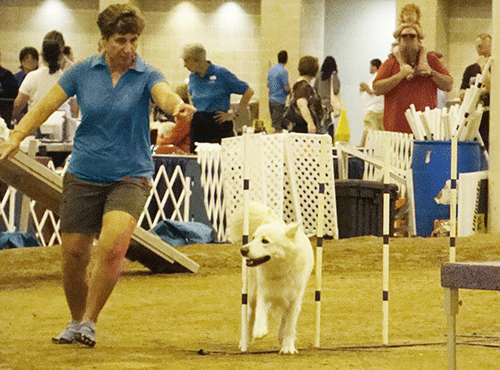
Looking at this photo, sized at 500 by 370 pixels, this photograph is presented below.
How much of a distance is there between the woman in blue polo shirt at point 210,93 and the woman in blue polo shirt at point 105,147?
600cm

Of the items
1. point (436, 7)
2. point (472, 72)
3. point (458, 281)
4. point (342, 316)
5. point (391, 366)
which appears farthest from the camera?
point (436, 7)

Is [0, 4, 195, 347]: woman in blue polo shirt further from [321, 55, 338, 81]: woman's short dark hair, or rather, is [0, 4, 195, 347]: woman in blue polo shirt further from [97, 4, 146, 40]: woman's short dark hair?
[321, 55, 338, 81]: woman's short dark hair

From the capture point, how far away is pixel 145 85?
16.7 feet

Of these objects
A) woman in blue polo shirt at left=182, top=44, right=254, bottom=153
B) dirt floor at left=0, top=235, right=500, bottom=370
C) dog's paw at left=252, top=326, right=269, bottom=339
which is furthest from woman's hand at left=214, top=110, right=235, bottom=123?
dog's paw at left=252, top=326, right=269, bottom=339

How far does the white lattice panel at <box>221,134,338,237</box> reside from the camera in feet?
33.2

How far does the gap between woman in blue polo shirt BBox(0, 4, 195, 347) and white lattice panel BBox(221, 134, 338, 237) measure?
4852mm

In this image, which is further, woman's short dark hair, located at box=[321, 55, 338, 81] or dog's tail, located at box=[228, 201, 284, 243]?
woman's short dark hair, located at box=[321, 55, 338, 81]

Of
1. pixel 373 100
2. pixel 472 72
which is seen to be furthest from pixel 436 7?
pixel 472 72

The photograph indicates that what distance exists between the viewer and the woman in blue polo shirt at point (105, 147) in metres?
5.00

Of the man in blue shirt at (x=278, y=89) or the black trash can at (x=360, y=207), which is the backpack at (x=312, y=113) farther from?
the man in blue shirt at (x=278, y=89)

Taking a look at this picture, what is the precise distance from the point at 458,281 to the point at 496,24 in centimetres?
708

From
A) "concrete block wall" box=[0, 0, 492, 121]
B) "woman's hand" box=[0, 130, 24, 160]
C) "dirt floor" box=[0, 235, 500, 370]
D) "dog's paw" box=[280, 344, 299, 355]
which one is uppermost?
"concrete block wall" box=[0, 0, 492, 121]

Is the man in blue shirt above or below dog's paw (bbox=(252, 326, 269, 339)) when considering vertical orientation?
above

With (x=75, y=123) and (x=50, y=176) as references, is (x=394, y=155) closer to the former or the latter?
(x=75, y=123)
